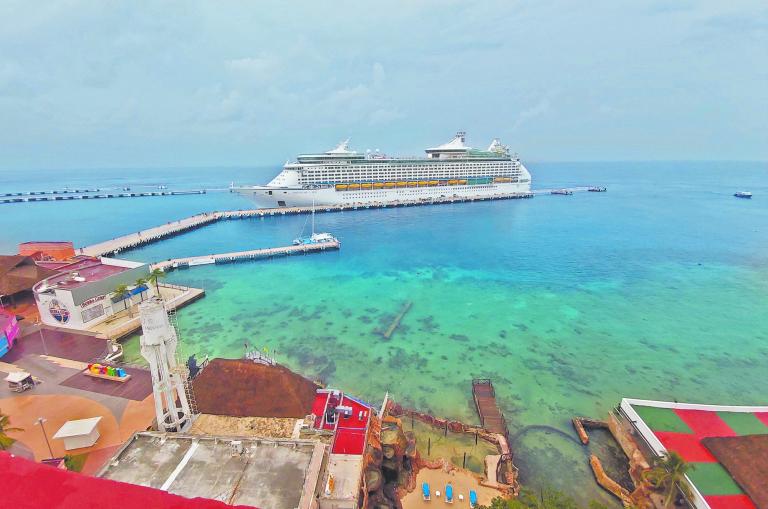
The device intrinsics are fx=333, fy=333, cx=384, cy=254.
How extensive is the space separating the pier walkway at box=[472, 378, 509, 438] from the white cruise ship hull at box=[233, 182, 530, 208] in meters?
71.9

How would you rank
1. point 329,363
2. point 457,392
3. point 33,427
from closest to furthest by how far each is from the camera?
point 33,427
point 457,392
point 329,363

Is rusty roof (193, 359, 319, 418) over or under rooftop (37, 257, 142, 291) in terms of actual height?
under

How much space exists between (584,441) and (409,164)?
89529 mm

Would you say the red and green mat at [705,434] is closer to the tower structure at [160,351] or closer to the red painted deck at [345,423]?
the red painted deck at [345,423]

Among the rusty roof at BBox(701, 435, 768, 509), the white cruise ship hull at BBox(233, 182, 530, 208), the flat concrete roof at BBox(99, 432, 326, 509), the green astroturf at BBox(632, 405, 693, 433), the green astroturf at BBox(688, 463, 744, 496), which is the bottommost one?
the green astroturf at BBox(688, 463, 744, 496)

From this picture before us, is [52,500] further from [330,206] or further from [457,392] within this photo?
[330,206]

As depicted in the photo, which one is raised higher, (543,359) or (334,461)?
(334,461)

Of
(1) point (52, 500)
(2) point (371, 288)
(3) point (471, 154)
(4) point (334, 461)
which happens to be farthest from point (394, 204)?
(1) point (52, 500)

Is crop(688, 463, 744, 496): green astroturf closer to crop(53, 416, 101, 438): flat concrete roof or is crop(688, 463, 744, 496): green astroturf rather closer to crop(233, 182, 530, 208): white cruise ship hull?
crop(53, 416, 101, 438): flat concrete roof

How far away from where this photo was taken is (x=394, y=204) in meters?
95.1

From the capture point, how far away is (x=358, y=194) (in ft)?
306

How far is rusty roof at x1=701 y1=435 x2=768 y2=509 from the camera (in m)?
13.9

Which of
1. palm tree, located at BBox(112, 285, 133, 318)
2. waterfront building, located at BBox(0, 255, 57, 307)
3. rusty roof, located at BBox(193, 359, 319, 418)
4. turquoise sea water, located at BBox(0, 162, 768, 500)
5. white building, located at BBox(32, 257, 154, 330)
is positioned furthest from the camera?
waterfront building, located at BBox(0, 255, 57, 307)

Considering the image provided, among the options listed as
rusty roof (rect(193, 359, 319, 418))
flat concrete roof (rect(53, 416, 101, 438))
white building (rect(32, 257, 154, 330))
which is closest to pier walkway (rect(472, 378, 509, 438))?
rusty roof (rect(193, 359, 319, 418))
